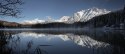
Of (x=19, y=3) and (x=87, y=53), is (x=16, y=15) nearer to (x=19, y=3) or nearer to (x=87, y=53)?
(x=19, y=3)

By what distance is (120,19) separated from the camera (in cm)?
17450

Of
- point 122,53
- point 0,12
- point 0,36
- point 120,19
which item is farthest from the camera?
point 120,19

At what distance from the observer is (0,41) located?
1552 cm

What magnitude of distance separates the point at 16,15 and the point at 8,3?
949 millimetres

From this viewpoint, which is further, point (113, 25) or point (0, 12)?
point (113, 25)

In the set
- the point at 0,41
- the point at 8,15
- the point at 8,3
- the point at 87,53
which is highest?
the point at 8,3

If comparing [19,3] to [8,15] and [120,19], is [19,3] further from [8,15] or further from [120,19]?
[120,19]

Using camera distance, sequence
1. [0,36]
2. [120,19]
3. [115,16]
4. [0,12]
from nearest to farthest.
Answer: [0,12] → [0,36] → [120,19] → [115,16]

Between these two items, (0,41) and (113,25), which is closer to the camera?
(0,41)

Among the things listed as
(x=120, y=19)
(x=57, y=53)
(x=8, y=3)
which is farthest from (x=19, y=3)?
(x=120, y=19)

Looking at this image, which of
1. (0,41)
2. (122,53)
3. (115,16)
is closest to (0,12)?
(0,41)

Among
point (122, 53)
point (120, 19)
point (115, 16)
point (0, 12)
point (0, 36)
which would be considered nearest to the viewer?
point (0, 12)

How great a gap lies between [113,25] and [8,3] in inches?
7016

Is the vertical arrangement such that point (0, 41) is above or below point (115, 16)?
below
